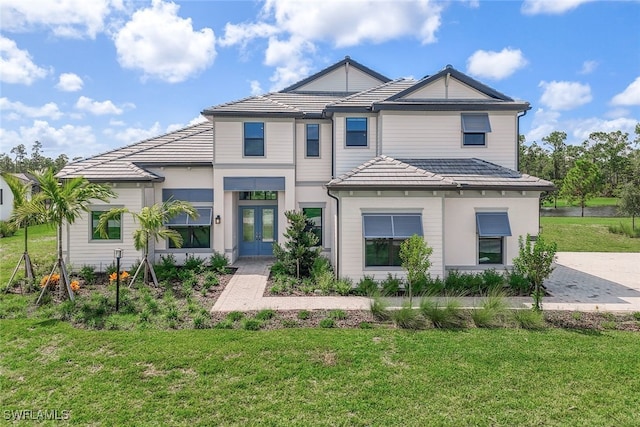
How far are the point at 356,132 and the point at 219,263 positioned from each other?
817 centimetres

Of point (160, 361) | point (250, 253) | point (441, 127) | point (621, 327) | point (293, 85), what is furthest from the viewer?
point (293, 85)

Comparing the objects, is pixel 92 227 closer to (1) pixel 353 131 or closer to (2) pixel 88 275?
(2) pixel 88 275

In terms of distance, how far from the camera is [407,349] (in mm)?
7215

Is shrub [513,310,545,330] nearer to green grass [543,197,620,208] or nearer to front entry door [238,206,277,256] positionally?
front entry door [238,206,277,256]

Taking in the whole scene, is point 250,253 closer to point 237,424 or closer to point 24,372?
point 24,372

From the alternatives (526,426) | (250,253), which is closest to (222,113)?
(250,253)

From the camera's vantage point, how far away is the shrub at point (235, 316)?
351 inches

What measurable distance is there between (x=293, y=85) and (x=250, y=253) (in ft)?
31.4

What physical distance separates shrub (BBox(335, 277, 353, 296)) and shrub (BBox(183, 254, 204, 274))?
19.3ft

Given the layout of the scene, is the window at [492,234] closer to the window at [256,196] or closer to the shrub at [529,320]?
the shrub at [529,320]

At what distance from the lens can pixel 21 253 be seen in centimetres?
1797

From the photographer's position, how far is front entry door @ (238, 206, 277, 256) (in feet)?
55.8

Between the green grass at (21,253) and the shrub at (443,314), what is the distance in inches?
435

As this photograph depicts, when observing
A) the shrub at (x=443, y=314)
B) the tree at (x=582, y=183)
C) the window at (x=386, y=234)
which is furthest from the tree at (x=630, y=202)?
the shrub at (x=443, y=314)
